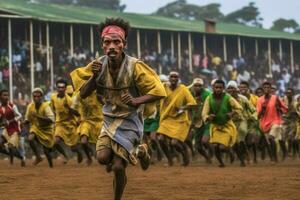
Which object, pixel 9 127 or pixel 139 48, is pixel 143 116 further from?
pixel 139 48

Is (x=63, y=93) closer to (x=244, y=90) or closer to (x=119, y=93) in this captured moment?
(x=244, y=90)

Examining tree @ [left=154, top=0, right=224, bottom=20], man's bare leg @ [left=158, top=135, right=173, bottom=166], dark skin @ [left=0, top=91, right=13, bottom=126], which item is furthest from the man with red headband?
tree @ [left=154, top=0, right=224, bottom=20]

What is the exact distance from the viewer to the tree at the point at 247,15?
76938 mm

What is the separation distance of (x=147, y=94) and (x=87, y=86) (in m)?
0.54

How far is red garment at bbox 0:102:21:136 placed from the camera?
53.7 feet

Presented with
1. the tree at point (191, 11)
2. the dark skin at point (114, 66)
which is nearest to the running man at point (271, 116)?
the dark skin at point (114, 66)

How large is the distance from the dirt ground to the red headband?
2370 mm

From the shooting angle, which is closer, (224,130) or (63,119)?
(224,130)

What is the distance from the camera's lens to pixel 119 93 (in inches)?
286

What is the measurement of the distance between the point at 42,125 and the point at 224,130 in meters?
3.66

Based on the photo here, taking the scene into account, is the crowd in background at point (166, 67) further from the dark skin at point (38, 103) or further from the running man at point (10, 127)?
the dark skin at point (38, 103)

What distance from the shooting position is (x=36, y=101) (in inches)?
616

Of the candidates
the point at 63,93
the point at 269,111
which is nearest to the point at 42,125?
the point at 63,93

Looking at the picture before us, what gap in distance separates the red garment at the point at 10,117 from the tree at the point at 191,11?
6367 cm
